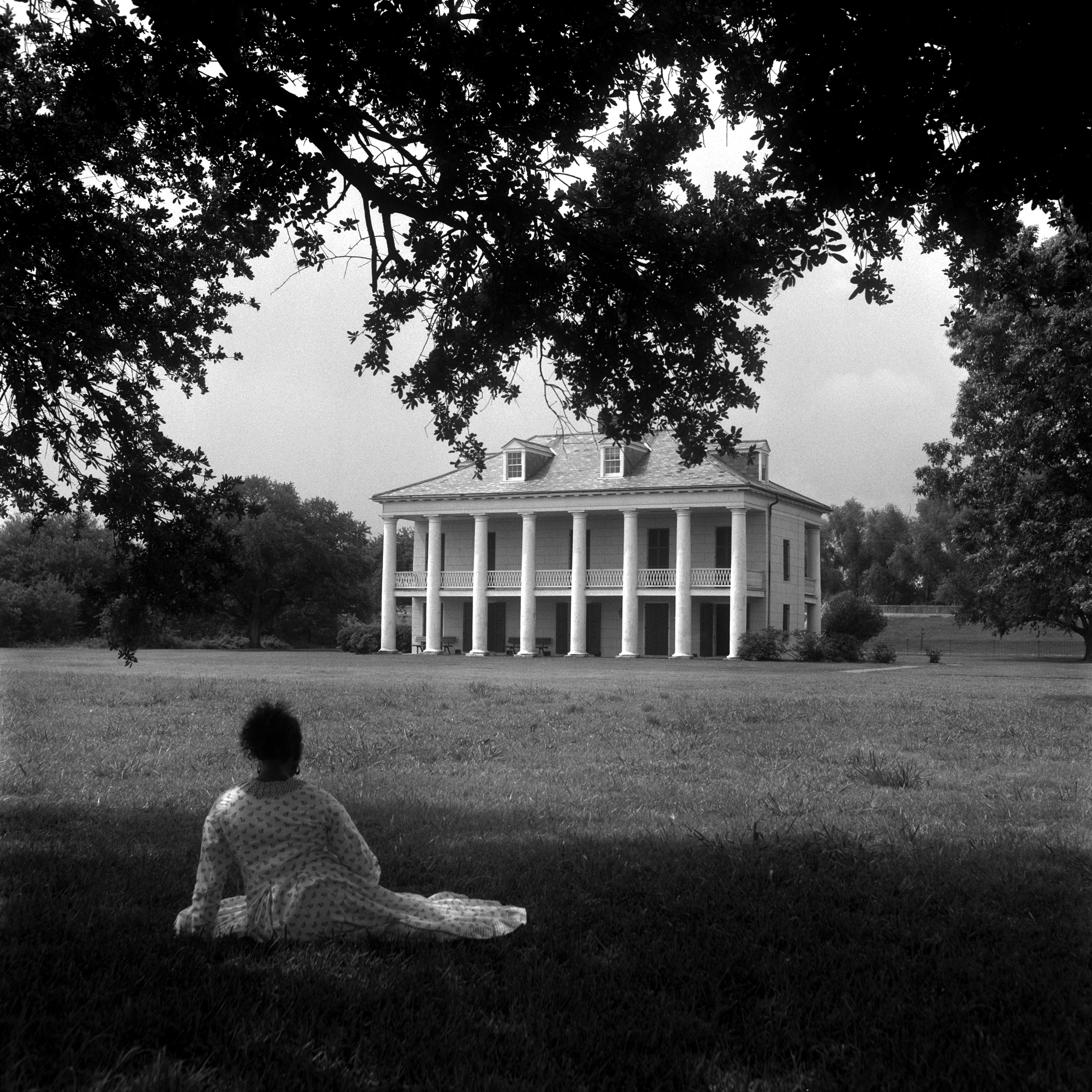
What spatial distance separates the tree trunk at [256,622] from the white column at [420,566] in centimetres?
1028

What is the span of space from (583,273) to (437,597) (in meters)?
47.3

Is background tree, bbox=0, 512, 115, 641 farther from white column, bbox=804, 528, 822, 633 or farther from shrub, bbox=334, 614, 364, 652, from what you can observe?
white column, bbox=804, 528, 822, 633

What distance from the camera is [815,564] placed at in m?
55.3

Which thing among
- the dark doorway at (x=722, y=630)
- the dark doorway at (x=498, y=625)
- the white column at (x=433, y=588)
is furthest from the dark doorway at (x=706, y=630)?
the white column at (x=433, y=588)

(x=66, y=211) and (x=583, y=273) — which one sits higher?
(x=66, y=211)

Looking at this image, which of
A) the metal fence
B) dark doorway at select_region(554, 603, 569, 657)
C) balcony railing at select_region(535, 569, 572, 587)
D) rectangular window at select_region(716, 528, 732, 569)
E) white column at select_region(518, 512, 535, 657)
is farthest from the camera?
the metal fence

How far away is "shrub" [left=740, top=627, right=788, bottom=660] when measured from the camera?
146ft

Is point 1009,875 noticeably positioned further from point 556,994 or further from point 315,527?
point 315,527

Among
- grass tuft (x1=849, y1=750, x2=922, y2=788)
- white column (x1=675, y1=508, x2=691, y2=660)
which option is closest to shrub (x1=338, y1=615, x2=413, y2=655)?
white column (x1=675, y1=508, x2=691, y2=660)

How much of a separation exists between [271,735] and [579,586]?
4583 centimetres

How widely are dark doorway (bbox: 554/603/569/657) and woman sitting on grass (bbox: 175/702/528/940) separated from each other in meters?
48.8

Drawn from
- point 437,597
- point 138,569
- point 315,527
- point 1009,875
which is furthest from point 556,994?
point 315,527

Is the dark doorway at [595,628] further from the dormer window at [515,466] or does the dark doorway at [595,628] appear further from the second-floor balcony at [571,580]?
the dormer window at [515,466]

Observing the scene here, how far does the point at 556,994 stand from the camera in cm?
461
